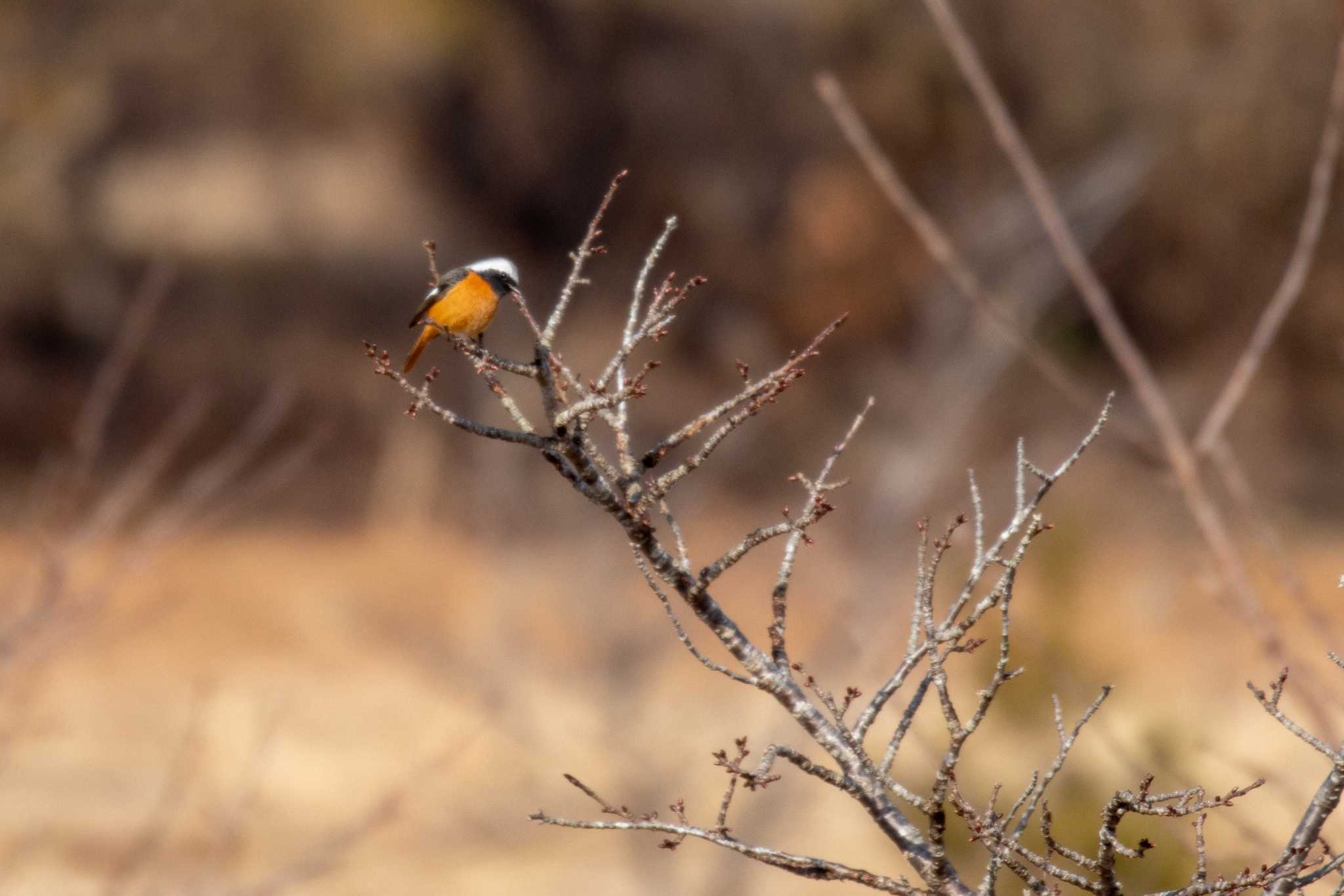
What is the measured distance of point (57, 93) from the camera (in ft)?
37.0

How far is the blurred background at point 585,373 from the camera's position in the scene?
9.54m

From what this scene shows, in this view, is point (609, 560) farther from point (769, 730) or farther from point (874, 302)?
point (874, 302)

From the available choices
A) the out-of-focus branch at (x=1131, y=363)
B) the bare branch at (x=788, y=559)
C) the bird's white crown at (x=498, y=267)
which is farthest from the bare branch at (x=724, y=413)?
the out-of-focus branch at (x=1131, y=363)

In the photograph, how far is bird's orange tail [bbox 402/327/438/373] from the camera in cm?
205

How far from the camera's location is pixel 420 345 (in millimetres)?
2107

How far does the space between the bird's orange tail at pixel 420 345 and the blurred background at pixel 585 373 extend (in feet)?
15.2

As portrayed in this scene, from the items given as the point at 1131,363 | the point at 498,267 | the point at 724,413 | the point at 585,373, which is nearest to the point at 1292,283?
the point at 1131,363

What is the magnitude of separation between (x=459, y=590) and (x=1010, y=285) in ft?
19.4

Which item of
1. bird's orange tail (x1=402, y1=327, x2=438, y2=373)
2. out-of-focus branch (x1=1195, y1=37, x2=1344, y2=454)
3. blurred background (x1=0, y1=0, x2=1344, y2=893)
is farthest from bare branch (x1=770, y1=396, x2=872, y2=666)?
blurred background (x1=0, y1=0, x2=1344, y2=893)

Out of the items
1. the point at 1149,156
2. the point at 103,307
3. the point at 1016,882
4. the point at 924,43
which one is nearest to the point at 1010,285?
the point at 1149,156

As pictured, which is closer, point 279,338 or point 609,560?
point 609,560

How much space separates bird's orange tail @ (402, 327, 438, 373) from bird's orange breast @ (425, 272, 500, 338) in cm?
8

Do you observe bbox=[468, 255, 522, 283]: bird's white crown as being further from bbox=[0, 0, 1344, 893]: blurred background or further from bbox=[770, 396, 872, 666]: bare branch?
bbox=[0, 0, 1344, 893]: blurred background

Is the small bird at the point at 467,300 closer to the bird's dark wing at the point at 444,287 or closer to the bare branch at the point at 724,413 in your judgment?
→ the bird's dark wing at the point at 444,287
